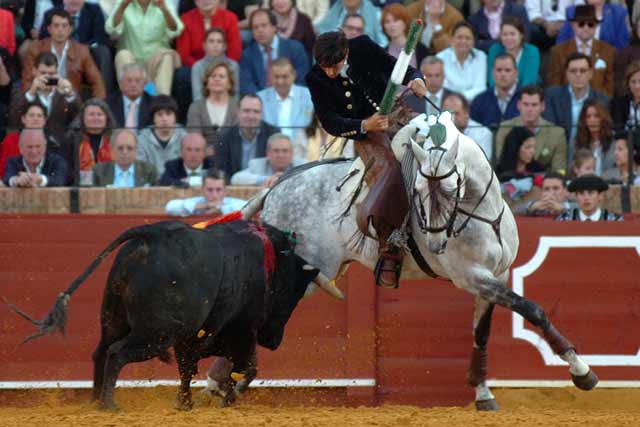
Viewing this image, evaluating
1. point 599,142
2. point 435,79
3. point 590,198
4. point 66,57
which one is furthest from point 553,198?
point 66,57

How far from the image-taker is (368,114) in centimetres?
1061

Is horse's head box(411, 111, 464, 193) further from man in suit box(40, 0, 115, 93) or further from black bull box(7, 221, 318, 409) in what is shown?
man in suit box(40, 0, 115, 93)

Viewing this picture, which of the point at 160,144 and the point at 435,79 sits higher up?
the point at 435,79

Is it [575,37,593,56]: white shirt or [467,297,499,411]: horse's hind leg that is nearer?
[467,297,499,411]: horse's hind leg

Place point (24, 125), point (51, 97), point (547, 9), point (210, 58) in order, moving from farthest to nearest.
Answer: point (547, 9) → point (210, 58) → point (51, 97) → point (24, 125)

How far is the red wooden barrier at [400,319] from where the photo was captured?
12.0 meters

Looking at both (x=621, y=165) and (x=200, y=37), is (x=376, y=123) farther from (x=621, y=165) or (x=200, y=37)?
(x=200, y=37)

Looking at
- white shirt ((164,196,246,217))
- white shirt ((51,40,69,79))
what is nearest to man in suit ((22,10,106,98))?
white shirt ((51,40,69,79))

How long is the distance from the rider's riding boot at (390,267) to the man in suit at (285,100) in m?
3.14

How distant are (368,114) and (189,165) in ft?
8.22

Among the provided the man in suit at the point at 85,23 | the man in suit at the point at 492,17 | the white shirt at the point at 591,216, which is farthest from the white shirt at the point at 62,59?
the white shirt at the point at 591,216

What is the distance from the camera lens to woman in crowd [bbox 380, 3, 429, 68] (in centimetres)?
1404

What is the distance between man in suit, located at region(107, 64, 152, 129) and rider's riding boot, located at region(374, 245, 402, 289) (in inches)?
151

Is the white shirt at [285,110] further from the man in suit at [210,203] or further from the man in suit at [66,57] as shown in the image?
the man in suit at [66,57]
